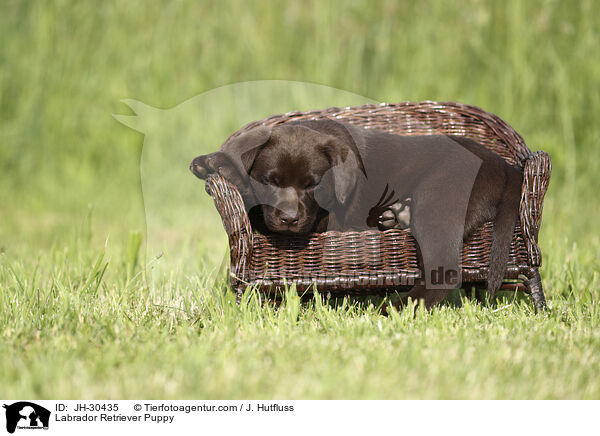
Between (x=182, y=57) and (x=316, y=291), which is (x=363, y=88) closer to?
(x=182, y=57)

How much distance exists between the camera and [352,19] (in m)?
5.98

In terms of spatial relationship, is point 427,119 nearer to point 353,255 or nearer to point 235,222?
point 353,255

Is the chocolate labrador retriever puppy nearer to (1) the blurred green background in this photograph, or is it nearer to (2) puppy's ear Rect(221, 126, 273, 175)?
(2) puppy's ear Rect(221, 126, 273, 175)

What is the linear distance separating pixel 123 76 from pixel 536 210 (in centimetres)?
438

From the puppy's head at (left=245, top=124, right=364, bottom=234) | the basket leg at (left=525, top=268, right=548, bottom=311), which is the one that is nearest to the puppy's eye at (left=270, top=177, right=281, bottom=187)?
the puppy's head at (left=245, top=124, right=364, bottom=234)

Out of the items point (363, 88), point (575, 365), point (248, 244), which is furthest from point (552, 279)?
point (363, 88)

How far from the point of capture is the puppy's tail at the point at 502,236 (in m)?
2.78

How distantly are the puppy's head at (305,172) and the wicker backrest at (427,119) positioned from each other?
551 mm

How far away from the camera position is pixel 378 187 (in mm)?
3018

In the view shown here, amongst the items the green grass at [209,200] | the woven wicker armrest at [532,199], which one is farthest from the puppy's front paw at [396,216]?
the woven wicker armrest at [532,199]
